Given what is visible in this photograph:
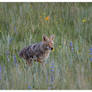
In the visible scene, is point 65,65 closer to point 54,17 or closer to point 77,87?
point 77,87

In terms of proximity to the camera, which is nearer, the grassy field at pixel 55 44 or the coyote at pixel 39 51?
the grassy field at pixel 55 44

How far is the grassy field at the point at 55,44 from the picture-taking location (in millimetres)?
3607

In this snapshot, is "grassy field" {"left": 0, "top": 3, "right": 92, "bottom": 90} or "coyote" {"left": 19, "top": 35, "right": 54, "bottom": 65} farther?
"coyote" {"left": 19, "top": 35, "right": 54, "bottom": 65}

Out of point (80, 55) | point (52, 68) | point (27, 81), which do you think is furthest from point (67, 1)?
point (27, 81)

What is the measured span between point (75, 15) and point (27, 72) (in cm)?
188

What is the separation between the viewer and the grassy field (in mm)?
3607

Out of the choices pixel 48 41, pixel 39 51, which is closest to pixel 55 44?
pixel 48 41

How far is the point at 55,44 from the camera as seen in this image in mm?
4570

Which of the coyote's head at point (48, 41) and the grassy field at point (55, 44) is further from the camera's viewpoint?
the coyote's head at point (48, 41)

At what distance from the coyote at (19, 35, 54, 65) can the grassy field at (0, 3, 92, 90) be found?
94mm

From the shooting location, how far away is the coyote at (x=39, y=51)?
4570mm

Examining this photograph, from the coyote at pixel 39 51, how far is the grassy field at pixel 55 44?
3.7 inches

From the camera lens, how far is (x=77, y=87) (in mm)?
3432

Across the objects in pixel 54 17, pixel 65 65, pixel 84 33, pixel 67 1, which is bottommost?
pixel 65 65
